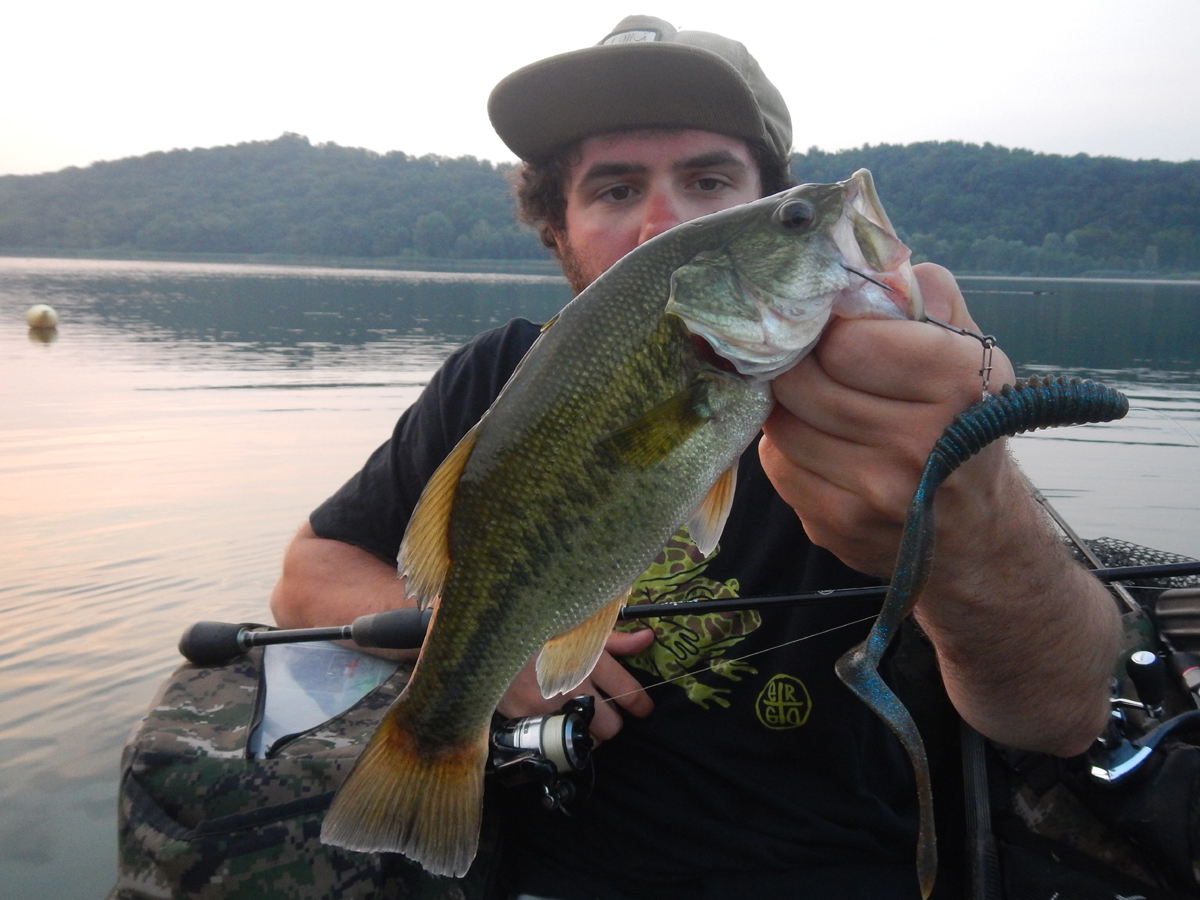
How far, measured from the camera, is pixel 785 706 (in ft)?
8.08

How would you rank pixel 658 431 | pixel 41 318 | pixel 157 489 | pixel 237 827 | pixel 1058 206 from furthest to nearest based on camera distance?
1. pixel 1058 206
2. pixel 41 318
3. pixel 157 489
4. pixel 237 827
5. pixel 658 431

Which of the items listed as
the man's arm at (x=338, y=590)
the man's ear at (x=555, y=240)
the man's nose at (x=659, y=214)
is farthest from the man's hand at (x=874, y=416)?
the man's ear at (x=555, y=240)

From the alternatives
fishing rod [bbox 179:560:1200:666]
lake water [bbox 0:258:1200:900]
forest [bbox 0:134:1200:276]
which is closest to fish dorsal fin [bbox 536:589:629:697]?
fishing rod [bbox 179:560:1200:666]

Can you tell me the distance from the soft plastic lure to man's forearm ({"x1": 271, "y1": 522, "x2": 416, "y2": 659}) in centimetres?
200

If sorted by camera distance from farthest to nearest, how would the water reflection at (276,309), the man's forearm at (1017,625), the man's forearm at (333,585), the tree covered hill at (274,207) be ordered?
the tree covered hill at (274,207), the water reflection at (276,309), the man's forearm at (333,585), the man's forearm at (1017,625)

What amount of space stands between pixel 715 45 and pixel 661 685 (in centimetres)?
258

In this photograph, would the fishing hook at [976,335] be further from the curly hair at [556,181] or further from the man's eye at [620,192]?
the curly hair at [556,181]

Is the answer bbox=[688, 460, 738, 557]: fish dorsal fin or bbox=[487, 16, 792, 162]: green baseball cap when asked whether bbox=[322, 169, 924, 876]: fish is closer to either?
bbox=[688, 460, 738, 557]: fish dorsal fin

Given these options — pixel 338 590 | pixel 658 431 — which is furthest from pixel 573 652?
pixel 338 590

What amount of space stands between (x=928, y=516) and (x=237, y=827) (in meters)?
1.92

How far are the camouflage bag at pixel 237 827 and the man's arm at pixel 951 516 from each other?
1417mm

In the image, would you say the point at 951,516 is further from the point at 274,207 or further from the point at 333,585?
the point at 274,207

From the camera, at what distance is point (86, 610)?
19.4 ft

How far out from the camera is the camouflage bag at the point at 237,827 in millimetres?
2197
